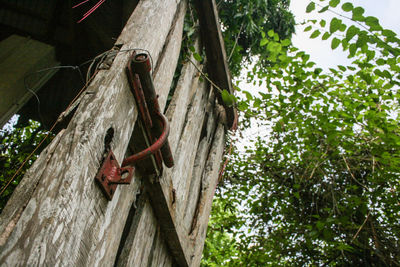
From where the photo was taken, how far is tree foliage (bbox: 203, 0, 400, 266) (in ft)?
11.2

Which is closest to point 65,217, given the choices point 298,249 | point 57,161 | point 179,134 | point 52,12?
point 57,161

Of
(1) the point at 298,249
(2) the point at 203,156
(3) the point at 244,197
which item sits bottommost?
(2) the point at 203,156

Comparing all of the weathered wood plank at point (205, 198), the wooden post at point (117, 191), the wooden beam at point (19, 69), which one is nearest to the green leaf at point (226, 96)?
the wooden post at point (117, 191)

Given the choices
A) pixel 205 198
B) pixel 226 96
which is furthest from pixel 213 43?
pixel 205 198

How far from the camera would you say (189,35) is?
2.42 meters

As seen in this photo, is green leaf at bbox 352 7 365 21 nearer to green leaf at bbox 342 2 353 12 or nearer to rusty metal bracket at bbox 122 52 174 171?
green leaf at bbox 342 2 353 12

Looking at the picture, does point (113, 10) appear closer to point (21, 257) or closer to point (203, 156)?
point (203, 156)

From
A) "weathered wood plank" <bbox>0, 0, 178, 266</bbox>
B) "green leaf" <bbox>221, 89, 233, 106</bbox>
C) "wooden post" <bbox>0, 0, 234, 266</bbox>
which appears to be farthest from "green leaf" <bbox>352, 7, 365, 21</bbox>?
"weathered wood plank" <bbox>0, 0, 178, 266</bbox>

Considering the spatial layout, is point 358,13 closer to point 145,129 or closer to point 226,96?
point 226,96

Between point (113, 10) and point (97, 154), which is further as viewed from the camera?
point (113, 10)

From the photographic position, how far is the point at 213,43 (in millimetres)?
2717

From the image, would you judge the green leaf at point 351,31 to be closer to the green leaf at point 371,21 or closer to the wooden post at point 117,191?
the green leaf at point 371,21

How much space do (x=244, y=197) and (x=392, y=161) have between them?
243 cm

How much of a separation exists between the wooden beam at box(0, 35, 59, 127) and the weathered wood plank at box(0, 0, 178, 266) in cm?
213
